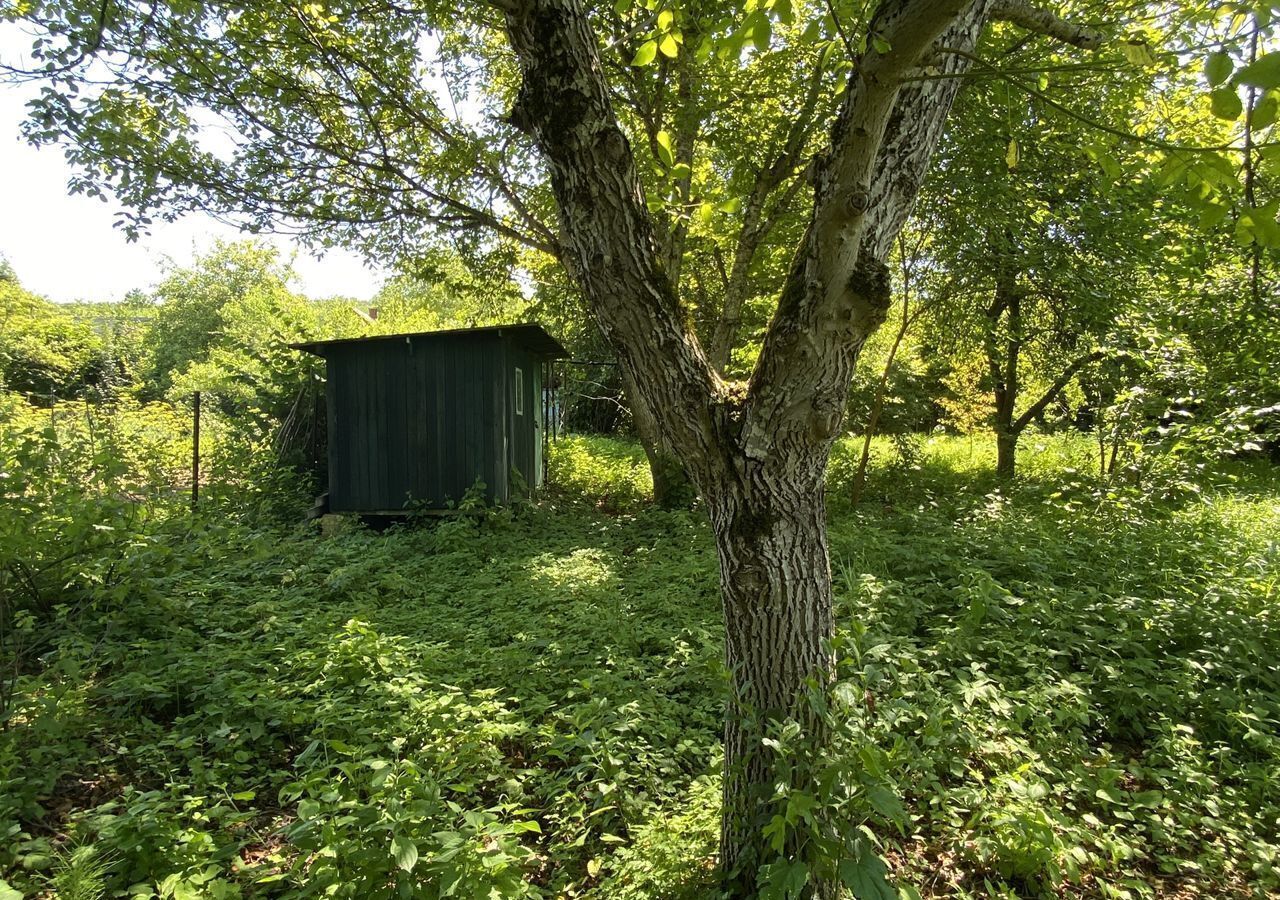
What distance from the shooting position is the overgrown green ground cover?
2.20 m

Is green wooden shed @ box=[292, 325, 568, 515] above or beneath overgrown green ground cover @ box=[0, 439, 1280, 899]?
above

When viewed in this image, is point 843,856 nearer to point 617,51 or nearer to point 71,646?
point 71,646

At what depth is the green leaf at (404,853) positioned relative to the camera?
1.81 metres

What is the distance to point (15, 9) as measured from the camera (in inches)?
144

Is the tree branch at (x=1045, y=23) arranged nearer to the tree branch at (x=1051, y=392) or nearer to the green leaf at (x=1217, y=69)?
the green leaf at (x=1217, y=69)

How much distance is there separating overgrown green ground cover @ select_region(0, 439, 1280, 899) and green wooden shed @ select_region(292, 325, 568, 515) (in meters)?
3.16

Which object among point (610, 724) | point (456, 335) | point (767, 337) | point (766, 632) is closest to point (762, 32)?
point (767, 337)

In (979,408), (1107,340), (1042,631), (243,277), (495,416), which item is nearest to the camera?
(1042,631)

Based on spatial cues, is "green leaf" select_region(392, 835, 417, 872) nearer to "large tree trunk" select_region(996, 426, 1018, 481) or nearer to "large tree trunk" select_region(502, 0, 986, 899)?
"large tree trunk" select_region(502, 0, 986, 899)

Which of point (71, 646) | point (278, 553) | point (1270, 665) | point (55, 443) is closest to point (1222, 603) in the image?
point (1270, 665)

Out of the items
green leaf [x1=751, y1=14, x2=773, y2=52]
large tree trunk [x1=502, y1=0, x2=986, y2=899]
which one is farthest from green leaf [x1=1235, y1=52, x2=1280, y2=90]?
green leaf [x1=751, y1=14, x2=773, y2=52]

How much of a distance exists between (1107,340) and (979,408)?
11.6ft

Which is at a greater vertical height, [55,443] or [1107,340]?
[1107,340]

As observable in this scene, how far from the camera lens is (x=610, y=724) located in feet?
10.4
